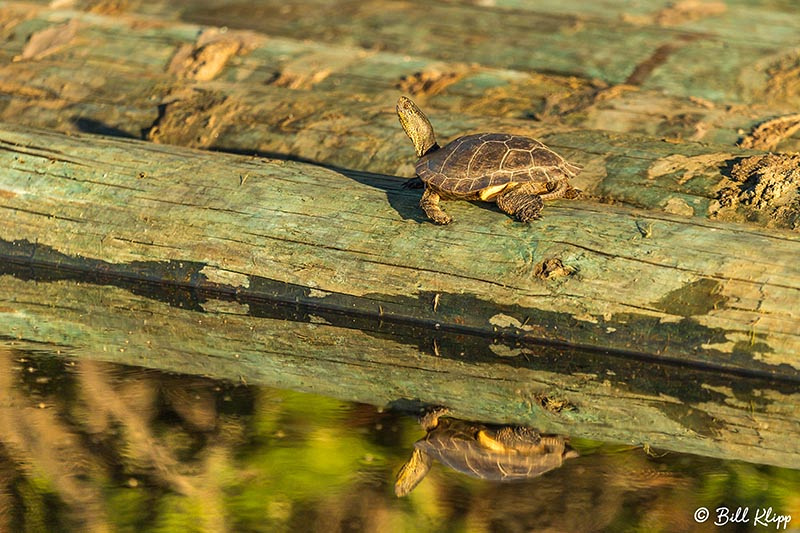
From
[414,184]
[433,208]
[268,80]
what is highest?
[433,208]

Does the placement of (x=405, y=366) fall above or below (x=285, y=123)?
below

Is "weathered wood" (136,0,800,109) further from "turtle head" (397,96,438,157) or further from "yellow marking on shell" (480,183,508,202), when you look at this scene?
"yellow marking on shell" (480,183,508,202)

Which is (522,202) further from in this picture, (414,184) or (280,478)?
(280,478)

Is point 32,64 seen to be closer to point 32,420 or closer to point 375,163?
point 375,163

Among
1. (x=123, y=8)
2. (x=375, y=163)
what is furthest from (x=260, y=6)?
(x=375, y=163)

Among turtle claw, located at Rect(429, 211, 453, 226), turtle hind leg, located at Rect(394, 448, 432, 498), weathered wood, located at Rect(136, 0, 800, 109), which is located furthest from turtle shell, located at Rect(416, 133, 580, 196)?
weathered wood, located at Rect(136, 0, 800, 109)

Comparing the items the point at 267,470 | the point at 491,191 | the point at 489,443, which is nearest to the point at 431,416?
the point at 489,443

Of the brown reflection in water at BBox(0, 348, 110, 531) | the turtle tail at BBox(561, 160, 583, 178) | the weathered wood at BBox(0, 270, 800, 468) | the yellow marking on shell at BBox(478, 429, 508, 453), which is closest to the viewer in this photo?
the brown reflection in water at BBox(0, 348, 110, 531)
